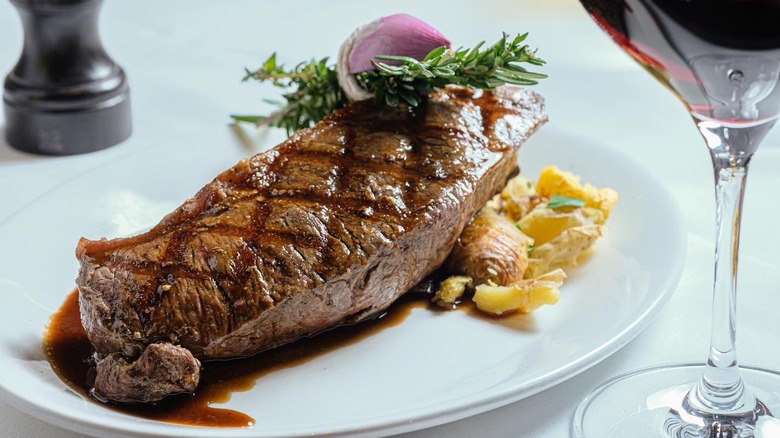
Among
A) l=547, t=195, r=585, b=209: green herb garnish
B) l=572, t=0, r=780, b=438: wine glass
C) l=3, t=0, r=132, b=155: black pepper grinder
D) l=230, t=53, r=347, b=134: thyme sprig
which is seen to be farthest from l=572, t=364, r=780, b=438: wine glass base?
l=3, t=0, r=132, b=155: black pepper grinder

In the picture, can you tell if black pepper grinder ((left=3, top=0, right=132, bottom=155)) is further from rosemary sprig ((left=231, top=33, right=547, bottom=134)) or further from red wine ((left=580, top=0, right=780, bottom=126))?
red wine ((left=580, top=0, right=780, bottom=126))

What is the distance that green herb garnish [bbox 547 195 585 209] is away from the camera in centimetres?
316

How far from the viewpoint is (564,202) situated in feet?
10.4

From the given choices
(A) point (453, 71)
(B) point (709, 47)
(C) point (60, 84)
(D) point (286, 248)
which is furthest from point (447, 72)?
(C) point (60, 84)

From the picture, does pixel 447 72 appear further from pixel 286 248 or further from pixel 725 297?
pixel 725 297

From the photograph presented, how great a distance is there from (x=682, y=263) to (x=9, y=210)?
2.39m

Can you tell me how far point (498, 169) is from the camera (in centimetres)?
296

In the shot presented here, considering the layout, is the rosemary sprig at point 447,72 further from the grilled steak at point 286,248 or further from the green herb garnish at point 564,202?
the green herb garnish at point 564,202

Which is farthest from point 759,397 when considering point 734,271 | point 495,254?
point 495,254

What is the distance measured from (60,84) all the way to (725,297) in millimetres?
2845

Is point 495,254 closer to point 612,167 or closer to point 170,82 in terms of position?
point 612,167

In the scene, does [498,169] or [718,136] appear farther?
[498,169]

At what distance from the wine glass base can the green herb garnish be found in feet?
2.66

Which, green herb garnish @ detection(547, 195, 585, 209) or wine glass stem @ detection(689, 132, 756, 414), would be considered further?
green herb garnish @ detection(547, 195, 585, 209)
